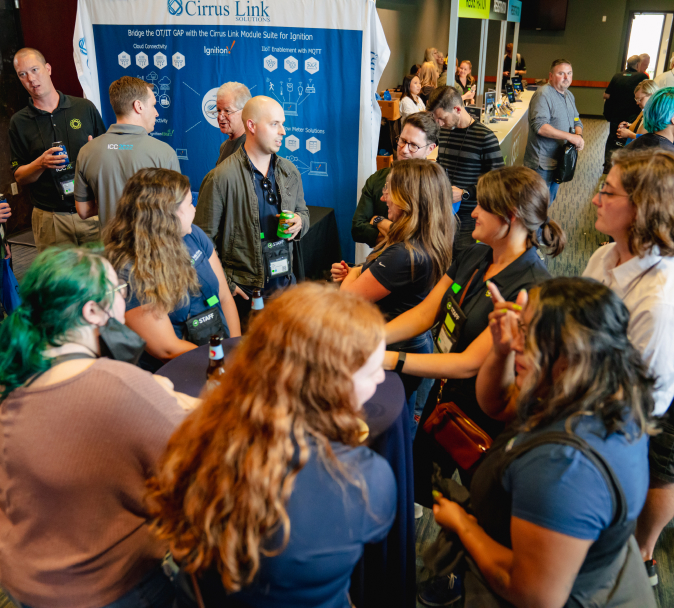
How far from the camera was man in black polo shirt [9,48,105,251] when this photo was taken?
131 inches

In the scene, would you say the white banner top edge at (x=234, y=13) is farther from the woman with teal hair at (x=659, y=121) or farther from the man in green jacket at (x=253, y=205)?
the woman with teal hair at (x=659, y=121)

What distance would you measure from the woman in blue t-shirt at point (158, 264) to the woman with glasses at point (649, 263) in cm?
145

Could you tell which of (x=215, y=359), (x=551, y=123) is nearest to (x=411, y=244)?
(x=215, y=359)

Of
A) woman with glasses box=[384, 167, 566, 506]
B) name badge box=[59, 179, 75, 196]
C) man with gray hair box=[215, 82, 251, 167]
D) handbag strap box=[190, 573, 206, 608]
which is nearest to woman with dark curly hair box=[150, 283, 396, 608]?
handbag strap box=[190, 573, 206, 608]

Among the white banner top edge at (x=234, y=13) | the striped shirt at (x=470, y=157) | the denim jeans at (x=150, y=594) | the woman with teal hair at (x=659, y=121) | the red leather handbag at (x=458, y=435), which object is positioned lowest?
the denim jeans at (x=150, y=594)

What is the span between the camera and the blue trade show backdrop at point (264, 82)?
3.75 metres

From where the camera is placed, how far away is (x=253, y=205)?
2893 millimetres

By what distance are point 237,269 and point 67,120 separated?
5.53ft

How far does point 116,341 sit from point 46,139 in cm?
288

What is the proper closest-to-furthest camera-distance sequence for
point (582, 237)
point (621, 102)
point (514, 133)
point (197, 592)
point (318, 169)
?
point (197, 592) → point (318, 169) → point (582, 237) → point (514, 133) → point (621, 102)

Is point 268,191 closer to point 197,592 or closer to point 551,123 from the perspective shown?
point 197,592

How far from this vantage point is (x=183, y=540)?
869mm

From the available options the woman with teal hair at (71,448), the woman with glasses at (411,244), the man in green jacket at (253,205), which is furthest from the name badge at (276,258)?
the woman with teal hair at (71,448)

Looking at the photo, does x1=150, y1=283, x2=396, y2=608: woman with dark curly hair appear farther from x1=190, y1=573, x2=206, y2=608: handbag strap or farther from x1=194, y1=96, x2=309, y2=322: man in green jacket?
x1=194, y1=96, x2=309, y2=322: man in green jacket
